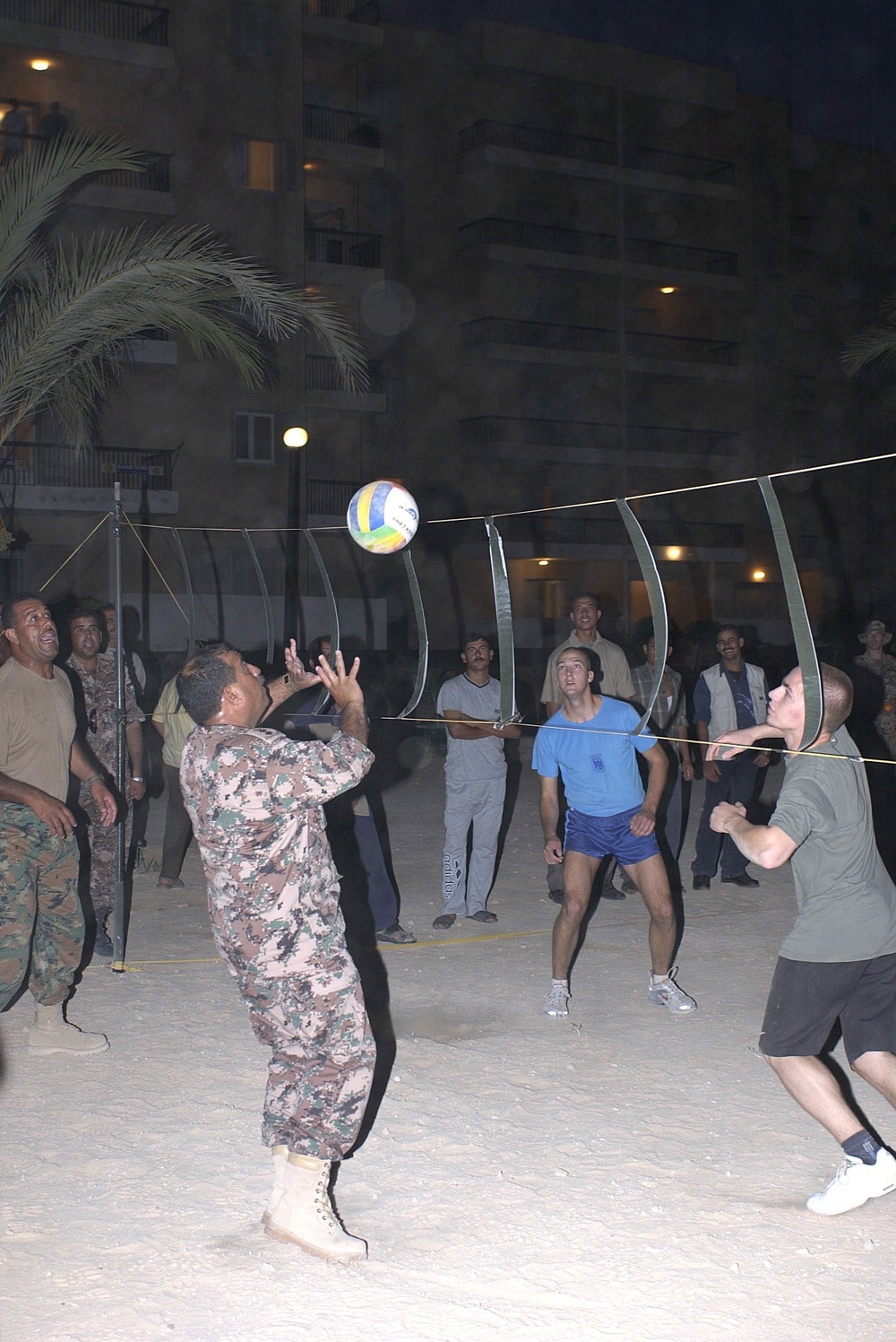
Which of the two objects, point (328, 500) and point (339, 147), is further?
point (328, 500)

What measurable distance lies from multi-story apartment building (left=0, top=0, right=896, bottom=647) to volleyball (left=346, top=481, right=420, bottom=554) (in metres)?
16.5

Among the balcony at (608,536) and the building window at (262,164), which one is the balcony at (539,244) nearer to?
the balcony at (608,536)

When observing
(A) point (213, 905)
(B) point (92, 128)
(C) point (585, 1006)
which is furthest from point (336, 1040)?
(B) point (92, 128)

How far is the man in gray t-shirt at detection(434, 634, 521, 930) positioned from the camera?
7.70 m

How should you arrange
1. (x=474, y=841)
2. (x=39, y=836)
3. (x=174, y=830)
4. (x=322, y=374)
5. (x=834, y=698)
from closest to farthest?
(x=834, y=698), (x=39, y=836), (x=474, y=841), (x=174, y=830), (x=322, y=374)

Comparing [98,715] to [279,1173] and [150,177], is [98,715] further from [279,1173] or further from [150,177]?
[150,177]

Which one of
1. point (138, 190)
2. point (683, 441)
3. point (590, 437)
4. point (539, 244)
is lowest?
point (590, 437)

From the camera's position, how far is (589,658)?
19.7ft

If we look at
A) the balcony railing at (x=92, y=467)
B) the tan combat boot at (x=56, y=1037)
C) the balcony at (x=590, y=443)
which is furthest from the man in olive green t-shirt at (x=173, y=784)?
the balcony at (x=590, y=443)

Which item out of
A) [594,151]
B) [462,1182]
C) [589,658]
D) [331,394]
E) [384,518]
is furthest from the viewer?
[594,151]

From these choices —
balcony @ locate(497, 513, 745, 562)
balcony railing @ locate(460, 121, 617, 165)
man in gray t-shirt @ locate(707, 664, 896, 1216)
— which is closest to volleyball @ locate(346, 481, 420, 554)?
man in gray t-shirt @ locate(707, 664, 896, 1216)

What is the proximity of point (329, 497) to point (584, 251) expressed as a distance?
11.1 m

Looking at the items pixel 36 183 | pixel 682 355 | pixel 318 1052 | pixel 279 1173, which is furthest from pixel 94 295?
pixel 682 355

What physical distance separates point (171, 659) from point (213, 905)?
18.8 metres
